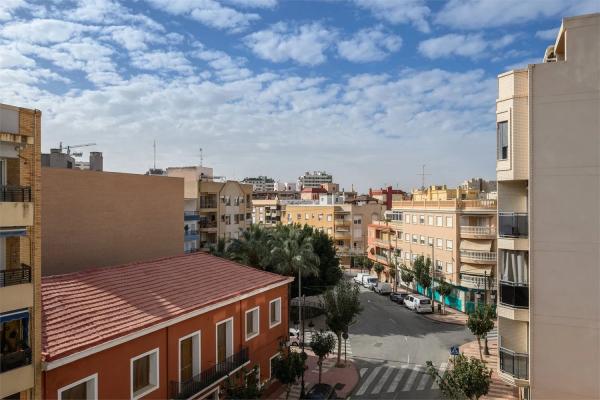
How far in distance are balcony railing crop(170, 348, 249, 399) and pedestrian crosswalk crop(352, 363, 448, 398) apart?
744cm

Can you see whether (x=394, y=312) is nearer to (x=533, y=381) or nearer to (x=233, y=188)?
(x=233, y=188)

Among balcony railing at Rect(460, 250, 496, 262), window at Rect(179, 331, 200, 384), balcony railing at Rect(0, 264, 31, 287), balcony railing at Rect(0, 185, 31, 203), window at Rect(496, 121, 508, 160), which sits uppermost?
window at Rect(496, 121, 508, 160)

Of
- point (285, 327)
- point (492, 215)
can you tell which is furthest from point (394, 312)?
point (285, 327)

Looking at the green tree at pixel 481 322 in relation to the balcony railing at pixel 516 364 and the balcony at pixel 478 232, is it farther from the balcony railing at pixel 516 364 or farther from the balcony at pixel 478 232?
the balcony at pixel 478 232

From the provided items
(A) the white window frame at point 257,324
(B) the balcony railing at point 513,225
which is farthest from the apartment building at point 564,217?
(A) the white window frame at point 257,324

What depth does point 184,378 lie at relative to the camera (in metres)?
17.5

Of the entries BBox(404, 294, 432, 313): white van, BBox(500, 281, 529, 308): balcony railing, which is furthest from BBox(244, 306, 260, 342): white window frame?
BBox(404, 294, 432, 313): white van

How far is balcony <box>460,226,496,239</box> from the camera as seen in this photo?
134ft

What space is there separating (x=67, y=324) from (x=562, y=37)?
19.6 metres

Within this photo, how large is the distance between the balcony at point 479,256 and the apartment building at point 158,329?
2481cm

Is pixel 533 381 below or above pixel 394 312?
above

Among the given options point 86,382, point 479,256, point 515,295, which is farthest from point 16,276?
point 479,256

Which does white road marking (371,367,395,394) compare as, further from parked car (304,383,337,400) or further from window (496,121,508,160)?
window (496,121,508,160)

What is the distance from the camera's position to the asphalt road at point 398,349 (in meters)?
23.8
